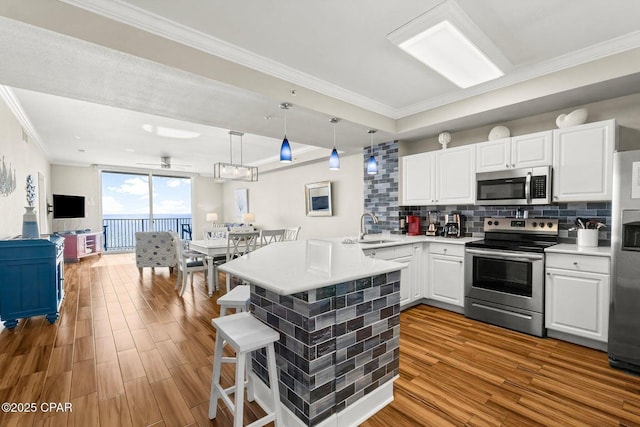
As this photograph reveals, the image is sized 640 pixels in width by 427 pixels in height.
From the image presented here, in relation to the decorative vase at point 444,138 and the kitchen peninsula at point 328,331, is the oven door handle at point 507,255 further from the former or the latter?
the kitchen peninsula at point 328,331

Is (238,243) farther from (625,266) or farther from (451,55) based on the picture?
(625,266)

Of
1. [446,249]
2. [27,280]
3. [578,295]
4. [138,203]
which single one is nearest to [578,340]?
[578,295]

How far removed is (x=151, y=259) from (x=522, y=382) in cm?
→ 569

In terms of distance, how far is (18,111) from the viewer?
12.7 ft

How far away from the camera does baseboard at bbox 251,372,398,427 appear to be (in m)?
1.56

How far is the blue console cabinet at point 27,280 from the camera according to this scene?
297 cm

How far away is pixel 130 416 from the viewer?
Result: 1.72m

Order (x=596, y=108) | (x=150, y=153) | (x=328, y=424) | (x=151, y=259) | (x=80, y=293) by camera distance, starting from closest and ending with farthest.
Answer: (x=328, y=424), (x=596, y=108), (x=80, y=293), (x=151, y=259), (x=150, y=153)

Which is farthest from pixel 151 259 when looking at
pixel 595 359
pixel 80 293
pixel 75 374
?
pixel 595 359

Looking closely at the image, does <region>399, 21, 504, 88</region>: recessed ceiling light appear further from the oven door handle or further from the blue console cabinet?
the blue console cabinet

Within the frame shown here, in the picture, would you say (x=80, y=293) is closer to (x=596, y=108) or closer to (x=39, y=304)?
(x=39, y=304)

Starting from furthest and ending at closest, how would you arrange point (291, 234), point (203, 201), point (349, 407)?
point (203, 201) < point (291, 234) < point (349, 407)

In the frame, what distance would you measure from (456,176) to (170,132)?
4.62 metres

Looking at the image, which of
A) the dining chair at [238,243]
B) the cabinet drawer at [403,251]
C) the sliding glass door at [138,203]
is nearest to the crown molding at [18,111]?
the dining chair at [238,243]
